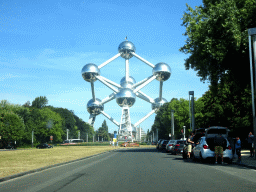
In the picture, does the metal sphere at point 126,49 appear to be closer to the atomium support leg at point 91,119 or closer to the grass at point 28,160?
the atomium support leg at point 91,119

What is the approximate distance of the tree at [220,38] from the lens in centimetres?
2573

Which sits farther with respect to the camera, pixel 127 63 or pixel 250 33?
pixel 127 63

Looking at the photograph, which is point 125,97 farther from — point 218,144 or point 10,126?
point 218,144

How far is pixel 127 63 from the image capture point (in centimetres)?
11956

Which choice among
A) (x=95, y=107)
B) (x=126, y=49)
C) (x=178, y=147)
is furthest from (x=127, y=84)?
(x=178, y=147)

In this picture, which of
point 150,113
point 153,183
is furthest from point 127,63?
point 153,183

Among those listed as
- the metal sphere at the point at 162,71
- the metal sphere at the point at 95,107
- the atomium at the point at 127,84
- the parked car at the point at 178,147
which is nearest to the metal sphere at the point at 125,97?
the atomium at the point at 127,84

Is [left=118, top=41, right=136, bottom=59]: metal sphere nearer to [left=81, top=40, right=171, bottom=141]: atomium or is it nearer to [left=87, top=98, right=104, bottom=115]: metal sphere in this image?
[left=81, top=40, right=171, bottom=141]: atomium

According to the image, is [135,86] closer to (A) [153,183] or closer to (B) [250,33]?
(B) [250,33]

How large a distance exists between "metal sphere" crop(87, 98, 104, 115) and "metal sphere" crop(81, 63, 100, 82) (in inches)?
662

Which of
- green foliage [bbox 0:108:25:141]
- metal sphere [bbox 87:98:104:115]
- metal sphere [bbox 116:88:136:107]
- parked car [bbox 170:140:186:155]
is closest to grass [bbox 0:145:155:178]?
parked car [bbox 170:140:186:155]

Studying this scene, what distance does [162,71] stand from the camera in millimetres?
118312

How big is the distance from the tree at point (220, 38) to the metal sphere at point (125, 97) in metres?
90.4

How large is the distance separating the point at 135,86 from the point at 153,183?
368 feet
